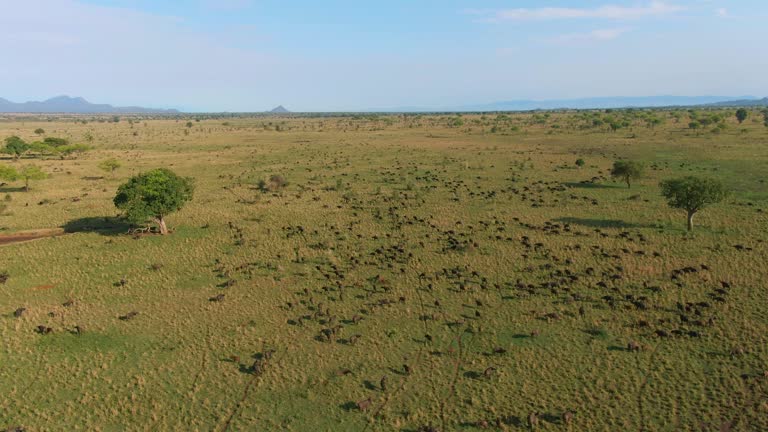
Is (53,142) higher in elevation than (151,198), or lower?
higher

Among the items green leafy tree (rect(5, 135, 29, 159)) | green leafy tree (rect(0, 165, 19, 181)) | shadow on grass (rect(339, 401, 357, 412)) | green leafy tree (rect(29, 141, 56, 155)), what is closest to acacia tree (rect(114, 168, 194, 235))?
green leafy tree (rect(0, 165, 19, 181))

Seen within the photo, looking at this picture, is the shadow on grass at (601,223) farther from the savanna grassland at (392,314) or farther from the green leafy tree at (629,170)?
the green leafy tree at (629,170)

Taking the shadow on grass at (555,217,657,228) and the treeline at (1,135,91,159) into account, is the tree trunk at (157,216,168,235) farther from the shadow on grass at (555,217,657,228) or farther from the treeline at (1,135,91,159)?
the treeline at (1,135,91,159)

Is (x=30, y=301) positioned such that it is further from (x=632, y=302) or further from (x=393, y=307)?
(x=632, y=302)

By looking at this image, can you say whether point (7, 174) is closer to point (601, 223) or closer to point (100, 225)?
point (100, 225)

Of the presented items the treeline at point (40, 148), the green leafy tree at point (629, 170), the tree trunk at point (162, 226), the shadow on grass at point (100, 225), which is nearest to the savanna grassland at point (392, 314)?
the shadow on grass at point (100, 225)

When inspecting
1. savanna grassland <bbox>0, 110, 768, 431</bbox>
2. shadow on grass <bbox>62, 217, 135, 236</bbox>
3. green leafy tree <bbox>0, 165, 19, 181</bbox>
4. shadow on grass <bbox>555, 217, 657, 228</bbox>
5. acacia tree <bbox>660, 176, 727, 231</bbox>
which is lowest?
savanna grassland <bbox>0, 110, 768, 431</bbox>

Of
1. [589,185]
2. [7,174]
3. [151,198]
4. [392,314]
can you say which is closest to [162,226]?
[151,198]
